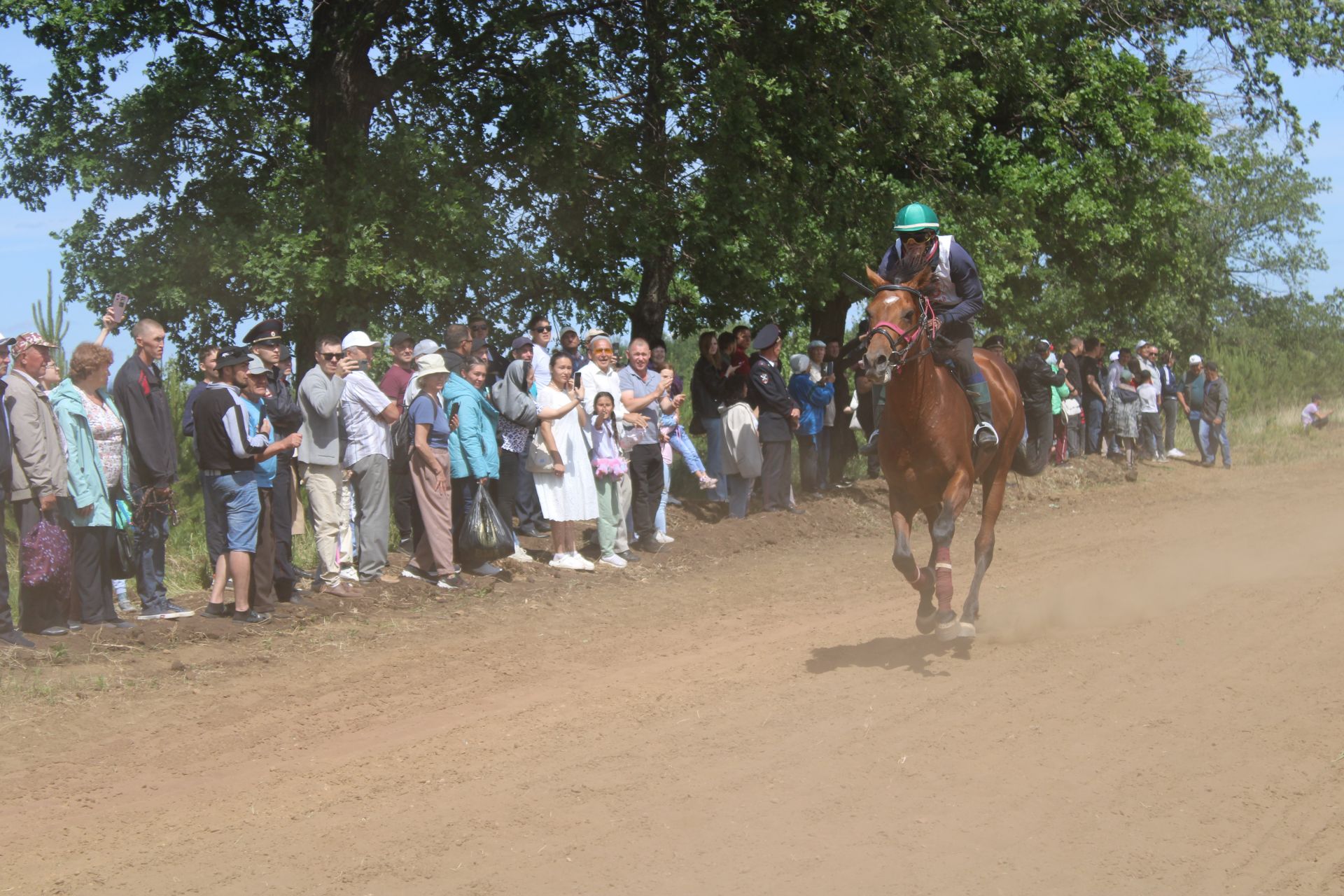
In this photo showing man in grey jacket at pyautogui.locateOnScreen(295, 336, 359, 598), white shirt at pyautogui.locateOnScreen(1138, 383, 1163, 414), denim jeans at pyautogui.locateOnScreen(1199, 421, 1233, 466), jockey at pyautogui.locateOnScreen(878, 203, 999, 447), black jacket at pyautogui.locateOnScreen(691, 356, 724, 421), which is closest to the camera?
jockey at pyautogui.locateOnScreen(878, 203, 999, 447)

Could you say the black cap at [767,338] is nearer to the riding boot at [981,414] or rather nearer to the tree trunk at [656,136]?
the tree trunk at [656,136]

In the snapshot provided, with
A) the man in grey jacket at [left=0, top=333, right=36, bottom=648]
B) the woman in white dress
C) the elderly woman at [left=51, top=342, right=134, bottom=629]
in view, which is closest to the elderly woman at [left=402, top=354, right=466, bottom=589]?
the woman in white dress

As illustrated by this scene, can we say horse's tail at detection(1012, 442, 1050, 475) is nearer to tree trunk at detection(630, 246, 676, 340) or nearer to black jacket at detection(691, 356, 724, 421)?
black jacket at detection(691, 356, 724, 421)

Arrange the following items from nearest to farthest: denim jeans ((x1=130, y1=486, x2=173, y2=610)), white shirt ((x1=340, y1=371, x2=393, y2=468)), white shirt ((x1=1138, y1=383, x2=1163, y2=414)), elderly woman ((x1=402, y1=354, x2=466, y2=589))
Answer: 1. denim jeans ((x1=130, y1=486, x2=173, y2=610))
2. white shirt ((x1=340, y1=371, x2=393, y2=468))
3. elderly woman ((x1=402, y1=354, x2=466, y2=589))
4. white shirt ((x1=1138, y1=383, x2=1163, y2=414))

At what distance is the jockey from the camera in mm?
9328

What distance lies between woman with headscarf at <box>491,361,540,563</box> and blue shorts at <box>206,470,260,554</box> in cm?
302

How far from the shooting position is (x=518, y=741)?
7523mm

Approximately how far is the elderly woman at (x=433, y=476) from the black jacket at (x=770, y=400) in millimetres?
4856

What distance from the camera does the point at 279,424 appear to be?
37.6 feet

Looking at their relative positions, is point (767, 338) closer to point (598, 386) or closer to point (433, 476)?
point (598, 386)

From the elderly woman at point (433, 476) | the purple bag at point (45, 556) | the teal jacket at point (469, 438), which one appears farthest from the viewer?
the teal jacket at point (469, 438)

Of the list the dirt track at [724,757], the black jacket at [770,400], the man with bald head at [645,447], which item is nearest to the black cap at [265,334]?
the dirt track at [724,757]

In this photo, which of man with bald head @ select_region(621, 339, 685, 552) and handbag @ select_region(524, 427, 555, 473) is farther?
man with bald head @ select_region(621, 339, 685, 552)

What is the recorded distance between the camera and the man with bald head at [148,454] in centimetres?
1080
